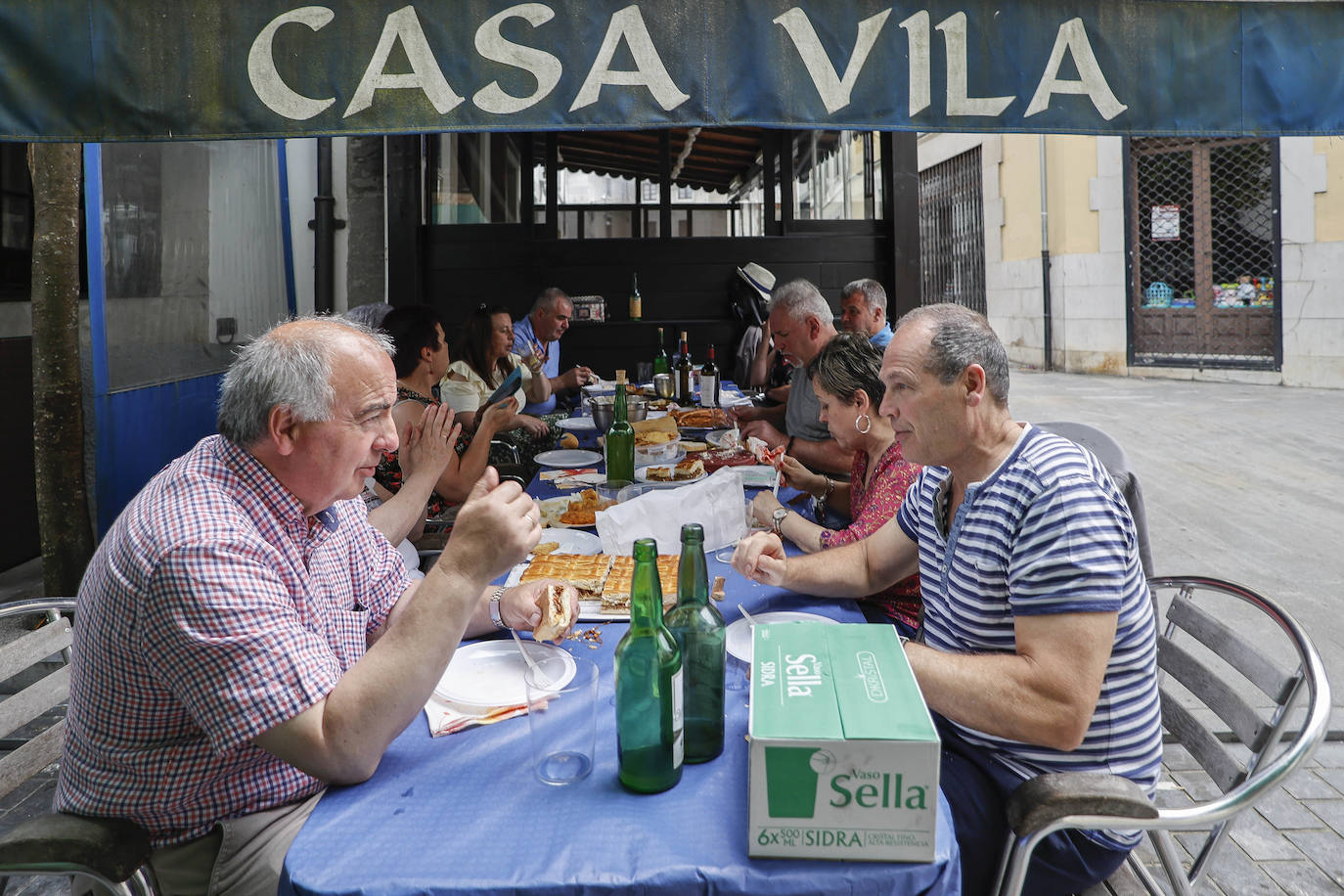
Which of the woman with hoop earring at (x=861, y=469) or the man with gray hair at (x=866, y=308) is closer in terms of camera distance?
the woman with hoop earring at (x=861, y=469)

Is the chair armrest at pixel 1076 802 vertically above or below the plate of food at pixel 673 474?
below

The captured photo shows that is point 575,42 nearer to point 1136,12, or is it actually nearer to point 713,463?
point 1136,12

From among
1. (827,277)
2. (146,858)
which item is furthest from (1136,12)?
(827,277)

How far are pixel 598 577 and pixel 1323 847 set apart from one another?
2224mm

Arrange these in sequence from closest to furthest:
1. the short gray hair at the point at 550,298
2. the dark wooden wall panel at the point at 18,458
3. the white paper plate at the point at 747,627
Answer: the white paper plate at the point at 747,627, the dark wooden wall panel at the point at 18,458, the short gray hair at the point at 550,298

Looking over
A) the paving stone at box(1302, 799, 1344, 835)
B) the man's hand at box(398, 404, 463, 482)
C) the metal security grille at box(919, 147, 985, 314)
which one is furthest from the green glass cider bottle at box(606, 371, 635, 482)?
the metal security grille at box(919, 147, 985, 314)

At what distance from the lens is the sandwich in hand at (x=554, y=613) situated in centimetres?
175

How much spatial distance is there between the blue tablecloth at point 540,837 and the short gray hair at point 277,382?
0.57 m

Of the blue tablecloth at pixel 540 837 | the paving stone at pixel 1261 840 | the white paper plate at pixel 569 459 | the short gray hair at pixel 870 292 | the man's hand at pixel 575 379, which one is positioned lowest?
the paving stone at pixel 1261 840

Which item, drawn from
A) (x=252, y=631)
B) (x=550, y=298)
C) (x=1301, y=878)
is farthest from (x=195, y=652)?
(x=550, y=298)

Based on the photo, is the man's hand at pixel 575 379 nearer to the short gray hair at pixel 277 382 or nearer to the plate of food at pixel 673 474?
the plate of food at pixel 673 474

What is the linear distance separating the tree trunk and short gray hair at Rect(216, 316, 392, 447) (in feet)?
10.4

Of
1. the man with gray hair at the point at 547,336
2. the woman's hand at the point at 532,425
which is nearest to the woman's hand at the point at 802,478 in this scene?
the woman's hand at the point at 532,425

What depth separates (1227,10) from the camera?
237 cm
